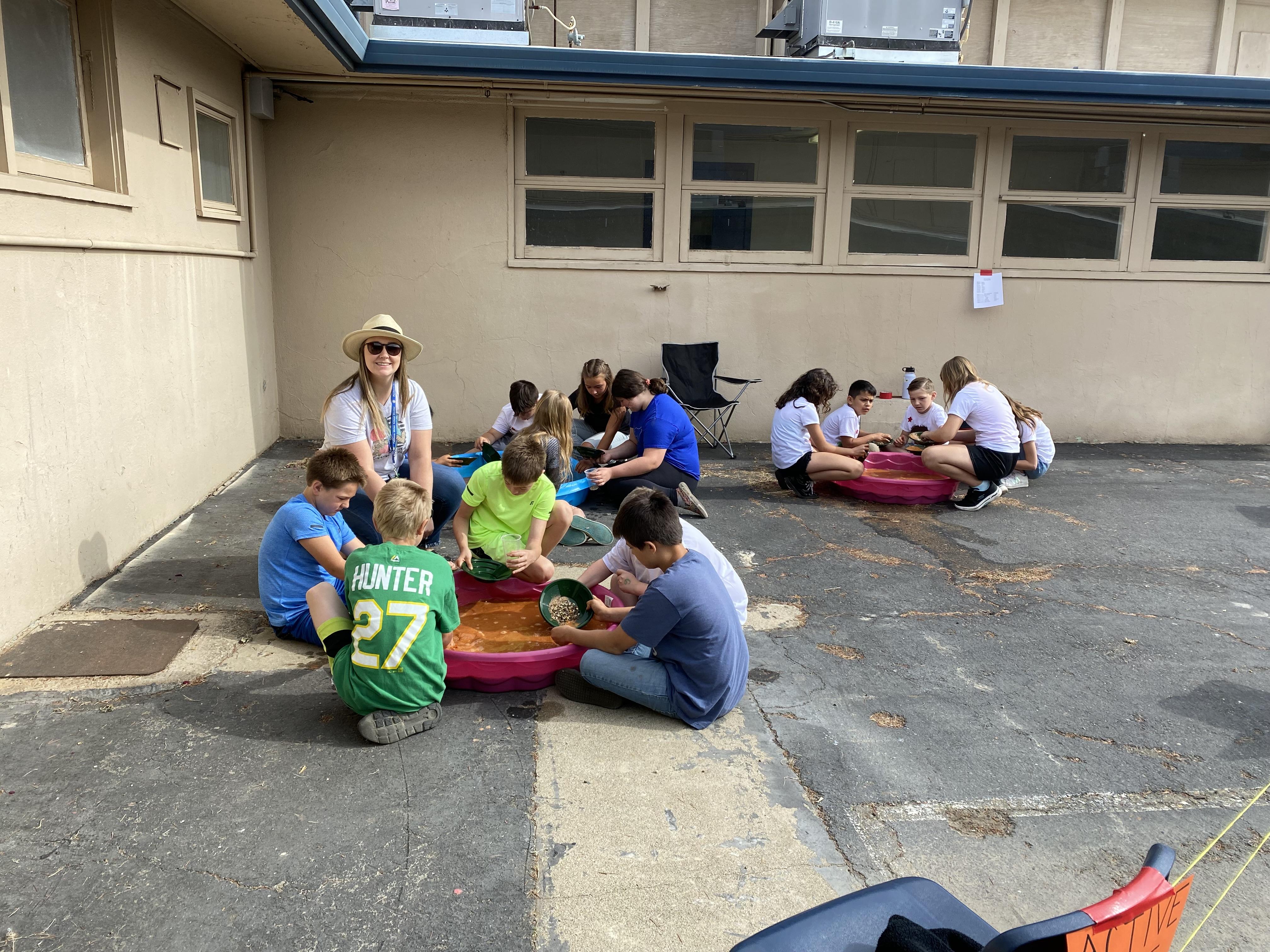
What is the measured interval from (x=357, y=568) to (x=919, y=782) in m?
2.02

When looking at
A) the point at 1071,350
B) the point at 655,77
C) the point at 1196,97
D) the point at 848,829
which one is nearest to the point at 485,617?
the point at 848,829

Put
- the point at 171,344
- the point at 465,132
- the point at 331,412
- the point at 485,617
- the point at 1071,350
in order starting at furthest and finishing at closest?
the point at 1071,350 → the point at 465,132 → the point at 171,344 → the point at 331,412 → the point at 485,617

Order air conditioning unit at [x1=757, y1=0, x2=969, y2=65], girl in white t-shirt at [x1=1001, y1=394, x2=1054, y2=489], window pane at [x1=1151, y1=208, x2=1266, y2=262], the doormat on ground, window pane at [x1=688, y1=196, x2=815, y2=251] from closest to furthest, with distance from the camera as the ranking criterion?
the doormat on ground → girl in white t-shirt at [x1=1001, y1=394, x2=1054, y2=489] → air conditioning unit at [x1=757, y1=0, x2=969, y2=65] → window pane at [x1=688, y1=196, x2=815, y2=251] → window pane at [x1=1151, y1=208, x2=1266, y2=262]

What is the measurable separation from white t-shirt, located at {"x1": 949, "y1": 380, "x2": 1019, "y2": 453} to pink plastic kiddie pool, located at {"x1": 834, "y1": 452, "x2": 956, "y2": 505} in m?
0.40

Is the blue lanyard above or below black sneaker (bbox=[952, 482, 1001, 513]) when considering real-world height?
above

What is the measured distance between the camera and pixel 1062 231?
9055mm

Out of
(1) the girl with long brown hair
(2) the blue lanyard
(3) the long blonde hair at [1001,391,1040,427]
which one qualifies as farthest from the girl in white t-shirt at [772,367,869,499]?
(2) the blue lanyard

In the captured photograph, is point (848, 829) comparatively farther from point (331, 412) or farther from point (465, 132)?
point (465, 132)

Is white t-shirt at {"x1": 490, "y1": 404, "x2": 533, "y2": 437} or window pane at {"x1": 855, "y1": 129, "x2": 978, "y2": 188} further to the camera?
window pane at {"x1": 855, "y1": 129, "x2": 978, "y2": 188}

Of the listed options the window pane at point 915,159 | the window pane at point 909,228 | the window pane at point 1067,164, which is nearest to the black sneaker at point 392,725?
the window pane at point 909,228

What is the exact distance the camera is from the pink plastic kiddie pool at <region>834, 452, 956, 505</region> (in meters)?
6.79

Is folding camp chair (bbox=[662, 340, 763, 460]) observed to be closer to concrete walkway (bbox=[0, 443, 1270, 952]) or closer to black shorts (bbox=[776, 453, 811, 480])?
black shorts (bbox=[776, 453, 811, 480])

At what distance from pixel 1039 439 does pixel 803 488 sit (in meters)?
2.09

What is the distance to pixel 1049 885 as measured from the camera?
2488 mm
